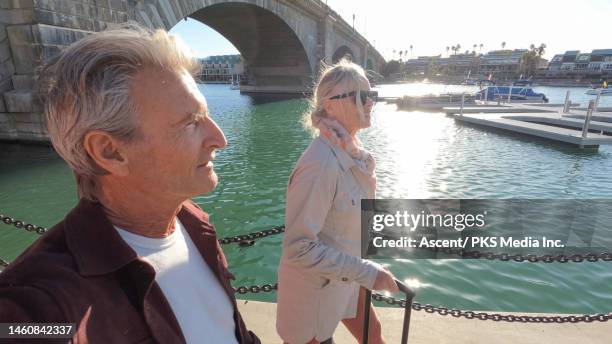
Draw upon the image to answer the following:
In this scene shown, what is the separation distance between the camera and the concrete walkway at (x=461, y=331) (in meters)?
2.73

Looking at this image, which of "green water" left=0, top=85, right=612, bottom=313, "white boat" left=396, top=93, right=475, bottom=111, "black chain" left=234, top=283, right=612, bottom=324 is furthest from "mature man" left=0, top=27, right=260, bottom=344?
"white boat" left=396, top=93, right=475, bottom=111

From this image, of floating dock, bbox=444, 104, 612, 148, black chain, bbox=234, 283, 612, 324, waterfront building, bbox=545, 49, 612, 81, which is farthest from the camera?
waterfront building, bbox=545, 49, 612, 81

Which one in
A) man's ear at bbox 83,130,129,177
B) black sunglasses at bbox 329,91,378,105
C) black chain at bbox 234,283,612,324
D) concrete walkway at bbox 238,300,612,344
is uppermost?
black sunglasses at bbox 329,91,378,105

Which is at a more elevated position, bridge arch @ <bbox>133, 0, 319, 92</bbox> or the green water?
bridge arch @ <bbox>133, 0, 319, 92</bbox>

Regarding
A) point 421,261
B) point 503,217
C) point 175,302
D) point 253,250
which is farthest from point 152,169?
point 503,217

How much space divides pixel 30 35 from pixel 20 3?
0.82 m

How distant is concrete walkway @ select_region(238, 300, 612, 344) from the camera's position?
273 centimetres

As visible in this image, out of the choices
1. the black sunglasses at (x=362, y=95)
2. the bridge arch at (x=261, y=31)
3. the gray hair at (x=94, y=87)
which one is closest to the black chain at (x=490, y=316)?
the black sunglasses at (x=362, y=95)

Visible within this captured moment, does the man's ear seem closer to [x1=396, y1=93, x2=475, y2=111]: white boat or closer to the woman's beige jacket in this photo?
the woman's beige jacket

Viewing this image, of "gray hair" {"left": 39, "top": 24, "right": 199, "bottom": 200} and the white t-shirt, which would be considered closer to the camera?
"gray hair" {"left": 39, "top": 24, "right": 199, "bottom": 200}

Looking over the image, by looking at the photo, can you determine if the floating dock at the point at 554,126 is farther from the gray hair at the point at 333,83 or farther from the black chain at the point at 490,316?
the gray hair at the point at 333,83

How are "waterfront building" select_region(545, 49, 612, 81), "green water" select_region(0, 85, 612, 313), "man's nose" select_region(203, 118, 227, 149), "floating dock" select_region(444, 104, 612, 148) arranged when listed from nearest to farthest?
1. "man's nose" select_region(203, 118, 227, 149)
2. "green water" select_region(0, 85, 612, 313)
3. "floating dock" select_region(444, 104, 612, 148)
4. "waterfront building" select_region(545, 49, 612, 81)

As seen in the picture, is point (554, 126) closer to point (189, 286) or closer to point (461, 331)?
point (461, 331)

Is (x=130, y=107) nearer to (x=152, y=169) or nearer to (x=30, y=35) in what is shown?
(x=152, y=169)
